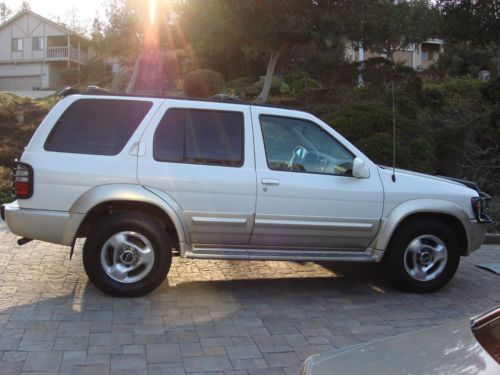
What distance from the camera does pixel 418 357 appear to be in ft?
7.48

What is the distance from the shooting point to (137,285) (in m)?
5.42

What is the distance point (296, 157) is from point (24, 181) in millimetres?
2638

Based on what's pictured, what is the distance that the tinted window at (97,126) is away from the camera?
5.39 m

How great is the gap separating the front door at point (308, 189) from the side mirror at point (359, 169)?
7cm

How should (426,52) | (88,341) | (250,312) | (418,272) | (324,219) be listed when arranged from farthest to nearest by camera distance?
(426,52) → (418,272) → (324,219) → (250,312) → (88,341)

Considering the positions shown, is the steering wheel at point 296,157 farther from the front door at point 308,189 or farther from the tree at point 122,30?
the tree at point 122,30

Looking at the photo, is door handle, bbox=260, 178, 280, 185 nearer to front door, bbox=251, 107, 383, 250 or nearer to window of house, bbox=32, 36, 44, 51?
front door, bbox=251, 107, 383, 250

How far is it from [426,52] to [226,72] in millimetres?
25531

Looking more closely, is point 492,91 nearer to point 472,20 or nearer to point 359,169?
point 472,20

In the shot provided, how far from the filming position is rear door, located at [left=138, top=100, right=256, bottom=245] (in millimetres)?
5410

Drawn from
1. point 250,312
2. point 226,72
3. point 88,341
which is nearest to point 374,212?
point 250,312

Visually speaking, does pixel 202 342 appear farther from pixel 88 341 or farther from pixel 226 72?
pixel 226 72

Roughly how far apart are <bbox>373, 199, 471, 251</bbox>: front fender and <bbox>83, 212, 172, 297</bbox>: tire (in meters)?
2.19

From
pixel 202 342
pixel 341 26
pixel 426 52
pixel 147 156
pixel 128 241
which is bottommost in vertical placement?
pixel 202 342
